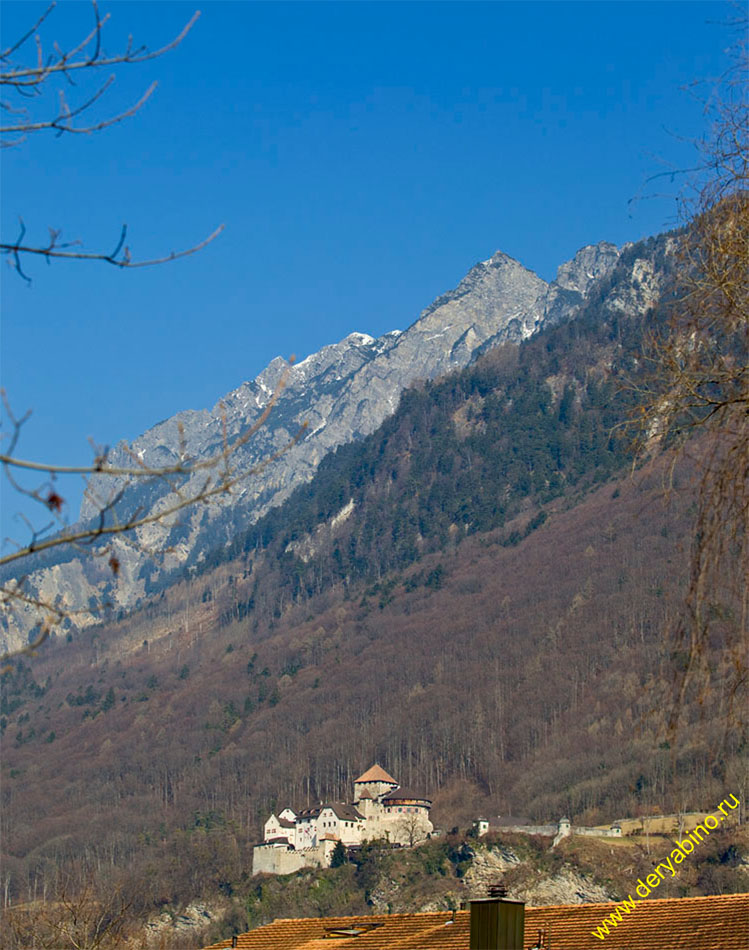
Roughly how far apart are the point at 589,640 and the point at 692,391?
600 feet

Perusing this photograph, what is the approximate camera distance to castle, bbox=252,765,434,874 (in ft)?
423

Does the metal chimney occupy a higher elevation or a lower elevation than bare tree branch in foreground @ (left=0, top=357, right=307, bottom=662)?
lower

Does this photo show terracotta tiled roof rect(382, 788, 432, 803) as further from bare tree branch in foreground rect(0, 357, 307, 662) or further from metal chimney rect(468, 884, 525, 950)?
bare tree branch in foreground rect(0, 357, 307, 662)

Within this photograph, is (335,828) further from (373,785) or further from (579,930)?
(579,930)

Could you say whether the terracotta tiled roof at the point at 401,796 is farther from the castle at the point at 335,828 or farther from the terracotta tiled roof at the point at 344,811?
the terracotta tiled roof at the point at 344,811

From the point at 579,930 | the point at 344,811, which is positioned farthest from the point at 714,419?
the point at 344,811

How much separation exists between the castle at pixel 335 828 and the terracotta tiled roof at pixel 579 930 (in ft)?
345


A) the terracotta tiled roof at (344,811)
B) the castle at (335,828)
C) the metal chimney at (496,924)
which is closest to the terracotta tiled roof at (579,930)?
the metal chimney at (496,924)

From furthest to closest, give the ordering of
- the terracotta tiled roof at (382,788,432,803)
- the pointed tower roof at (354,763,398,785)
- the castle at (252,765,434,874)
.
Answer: the pointed tower roof at (354,763,398,785), the terracotta tiled roof at (382,788,432,803), the castle at (252,765,434,874)

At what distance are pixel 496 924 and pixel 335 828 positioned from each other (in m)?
120

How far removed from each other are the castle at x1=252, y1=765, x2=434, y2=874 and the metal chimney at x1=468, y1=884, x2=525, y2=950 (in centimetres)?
11337

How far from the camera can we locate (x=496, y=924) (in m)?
17.0

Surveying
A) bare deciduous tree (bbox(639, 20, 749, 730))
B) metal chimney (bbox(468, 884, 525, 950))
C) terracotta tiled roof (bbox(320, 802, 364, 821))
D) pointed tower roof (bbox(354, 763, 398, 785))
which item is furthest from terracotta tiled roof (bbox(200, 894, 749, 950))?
pointed tower roof (bbox(354, 763, 398, 785))

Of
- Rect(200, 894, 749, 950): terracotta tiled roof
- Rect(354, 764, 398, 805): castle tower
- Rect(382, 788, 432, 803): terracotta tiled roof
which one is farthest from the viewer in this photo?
Rect(354, 764, 398, 805): castle tower
